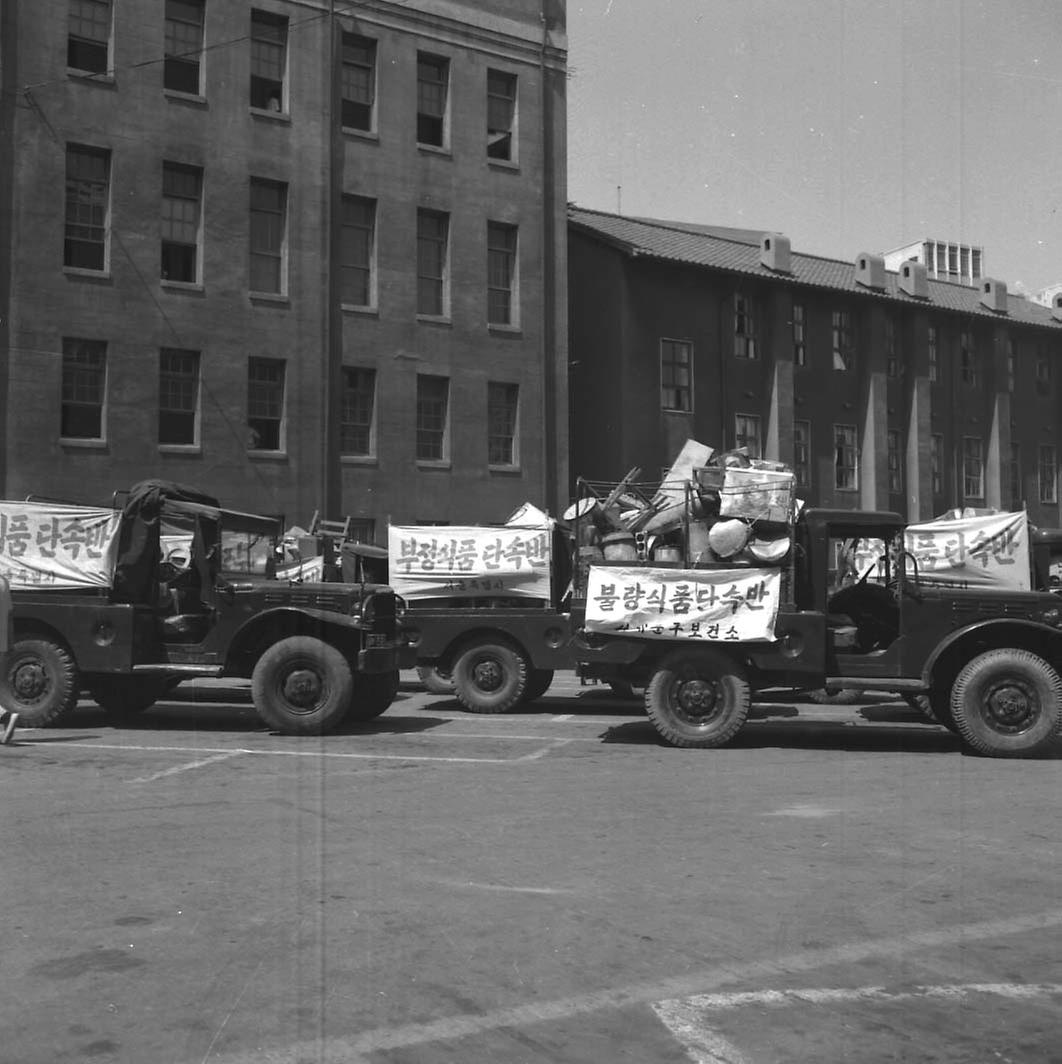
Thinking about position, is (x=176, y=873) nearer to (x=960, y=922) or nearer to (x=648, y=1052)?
(x=648, y=1052)

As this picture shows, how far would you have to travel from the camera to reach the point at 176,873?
7152mm

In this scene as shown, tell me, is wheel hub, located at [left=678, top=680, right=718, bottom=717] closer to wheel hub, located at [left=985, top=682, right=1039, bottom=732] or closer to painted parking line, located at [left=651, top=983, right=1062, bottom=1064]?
wheel hub, located at [left=985, top=682, right=1039, bottom=732]

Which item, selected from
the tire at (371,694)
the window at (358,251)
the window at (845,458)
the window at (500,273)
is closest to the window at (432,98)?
the window at (358,251)

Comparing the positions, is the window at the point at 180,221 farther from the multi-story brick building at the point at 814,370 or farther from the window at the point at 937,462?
the window at the point at 937,462

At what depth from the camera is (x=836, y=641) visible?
42.2ft

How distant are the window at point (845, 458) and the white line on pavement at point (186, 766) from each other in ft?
97.5

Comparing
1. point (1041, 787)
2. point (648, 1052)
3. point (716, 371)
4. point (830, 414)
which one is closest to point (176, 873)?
point (648, 1052)

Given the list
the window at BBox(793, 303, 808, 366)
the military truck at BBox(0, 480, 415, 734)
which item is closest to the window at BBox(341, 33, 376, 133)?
the window at BBox(793, 303, 808, 366)

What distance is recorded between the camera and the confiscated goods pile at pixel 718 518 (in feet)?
41.9

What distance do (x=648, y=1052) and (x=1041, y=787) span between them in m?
6.98

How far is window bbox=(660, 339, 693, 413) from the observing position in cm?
3531

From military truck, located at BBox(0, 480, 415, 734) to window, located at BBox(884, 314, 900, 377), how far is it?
29633mm

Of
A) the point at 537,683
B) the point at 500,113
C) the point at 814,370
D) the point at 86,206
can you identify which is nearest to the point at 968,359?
the point at 814,370

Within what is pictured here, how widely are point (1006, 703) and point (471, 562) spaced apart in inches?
292
